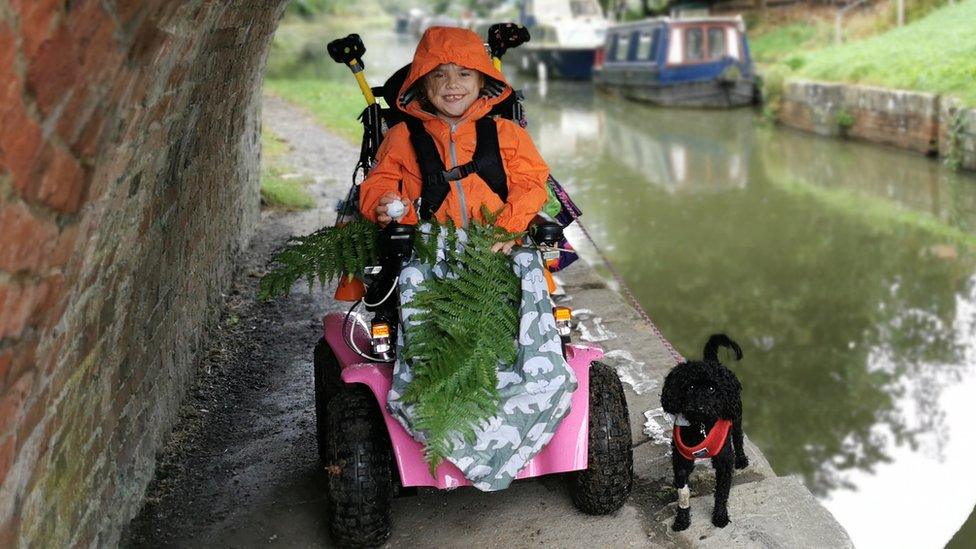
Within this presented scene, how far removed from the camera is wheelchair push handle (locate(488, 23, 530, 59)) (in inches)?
201

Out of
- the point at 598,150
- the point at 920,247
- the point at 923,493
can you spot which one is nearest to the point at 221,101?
the point at 923,493

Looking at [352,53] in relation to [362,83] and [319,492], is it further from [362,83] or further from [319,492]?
[319,492]

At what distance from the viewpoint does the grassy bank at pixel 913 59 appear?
43.6 ft

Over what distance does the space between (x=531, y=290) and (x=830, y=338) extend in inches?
181

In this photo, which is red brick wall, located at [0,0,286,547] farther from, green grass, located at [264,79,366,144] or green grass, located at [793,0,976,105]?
green grass, located at [793,0,976,105]

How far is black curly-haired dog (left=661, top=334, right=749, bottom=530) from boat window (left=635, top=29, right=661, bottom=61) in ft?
62.2

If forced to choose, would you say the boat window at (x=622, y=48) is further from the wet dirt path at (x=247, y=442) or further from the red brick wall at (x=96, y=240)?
A: the red brick wall at (x=96, y=240)

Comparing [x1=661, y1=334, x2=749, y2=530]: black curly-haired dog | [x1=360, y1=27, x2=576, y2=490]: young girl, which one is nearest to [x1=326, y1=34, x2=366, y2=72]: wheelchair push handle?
[x1=360, y1=27, x2=576, y2=490]: young girl

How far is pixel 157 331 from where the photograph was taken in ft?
14.6

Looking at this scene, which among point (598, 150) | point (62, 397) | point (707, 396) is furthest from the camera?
point (598, 150)

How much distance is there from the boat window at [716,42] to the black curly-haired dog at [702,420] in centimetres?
1797

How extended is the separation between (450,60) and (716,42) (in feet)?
59.5

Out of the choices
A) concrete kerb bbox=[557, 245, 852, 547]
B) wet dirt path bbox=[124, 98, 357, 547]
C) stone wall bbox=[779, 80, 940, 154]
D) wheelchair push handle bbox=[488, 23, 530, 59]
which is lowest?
stone wall bbox=[779, 80, 940, 154]

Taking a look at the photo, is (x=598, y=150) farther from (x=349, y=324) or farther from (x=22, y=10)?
(x=22, y=10)
